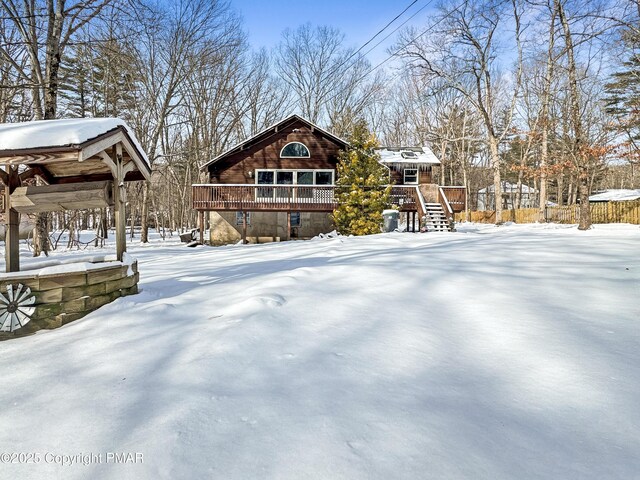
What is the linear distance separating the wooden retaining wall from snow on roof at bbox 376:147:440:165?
1725cm

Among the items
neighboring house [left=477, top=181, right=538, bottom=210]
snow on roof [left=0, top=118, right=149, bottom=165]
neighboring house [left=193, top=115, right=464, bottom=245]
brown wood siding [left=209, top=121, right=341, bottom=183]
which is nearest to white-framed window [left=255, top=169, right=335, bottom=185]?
neighboring house [left=193, top=115, right=464, bottom=245]

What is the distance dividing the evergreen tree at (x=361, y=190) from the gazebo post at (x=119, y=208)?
35.7ft

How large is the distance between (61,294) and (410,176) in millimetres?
19418

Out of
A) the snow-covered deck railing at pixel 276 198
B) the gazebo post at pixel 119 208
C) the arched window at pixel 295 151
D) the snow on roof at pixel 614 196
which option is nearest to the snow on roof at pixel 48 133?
the gazebo post at pixel 119 208

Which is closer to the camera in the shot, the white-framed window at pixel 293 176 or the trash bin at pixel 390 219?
the trash bin at pixel 390 219

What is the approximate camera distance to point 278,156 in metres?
19.2

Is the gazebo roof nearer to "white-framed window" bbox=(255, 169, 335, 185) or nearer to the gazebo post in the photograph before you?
the gazebo post

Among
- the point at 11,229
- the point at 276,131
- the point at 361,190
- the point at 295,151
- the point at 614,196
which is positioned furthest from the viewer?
the point at 614,196

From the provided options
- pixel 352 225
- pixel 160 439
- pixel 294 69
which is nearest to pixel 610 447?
pixel 160 439

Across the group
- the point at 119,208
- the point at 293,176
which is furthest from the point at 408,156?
the point at 119,208

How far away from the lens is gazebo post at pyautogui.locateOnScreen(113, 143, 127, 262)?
205 inches

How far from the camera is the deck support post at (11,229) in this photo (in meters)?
4.89

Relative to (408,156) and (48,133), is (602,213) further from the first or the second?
(48,133)

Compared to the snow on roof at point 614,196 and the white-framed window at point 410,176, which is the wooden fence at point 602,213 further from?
the snow on roof at point 614,196
